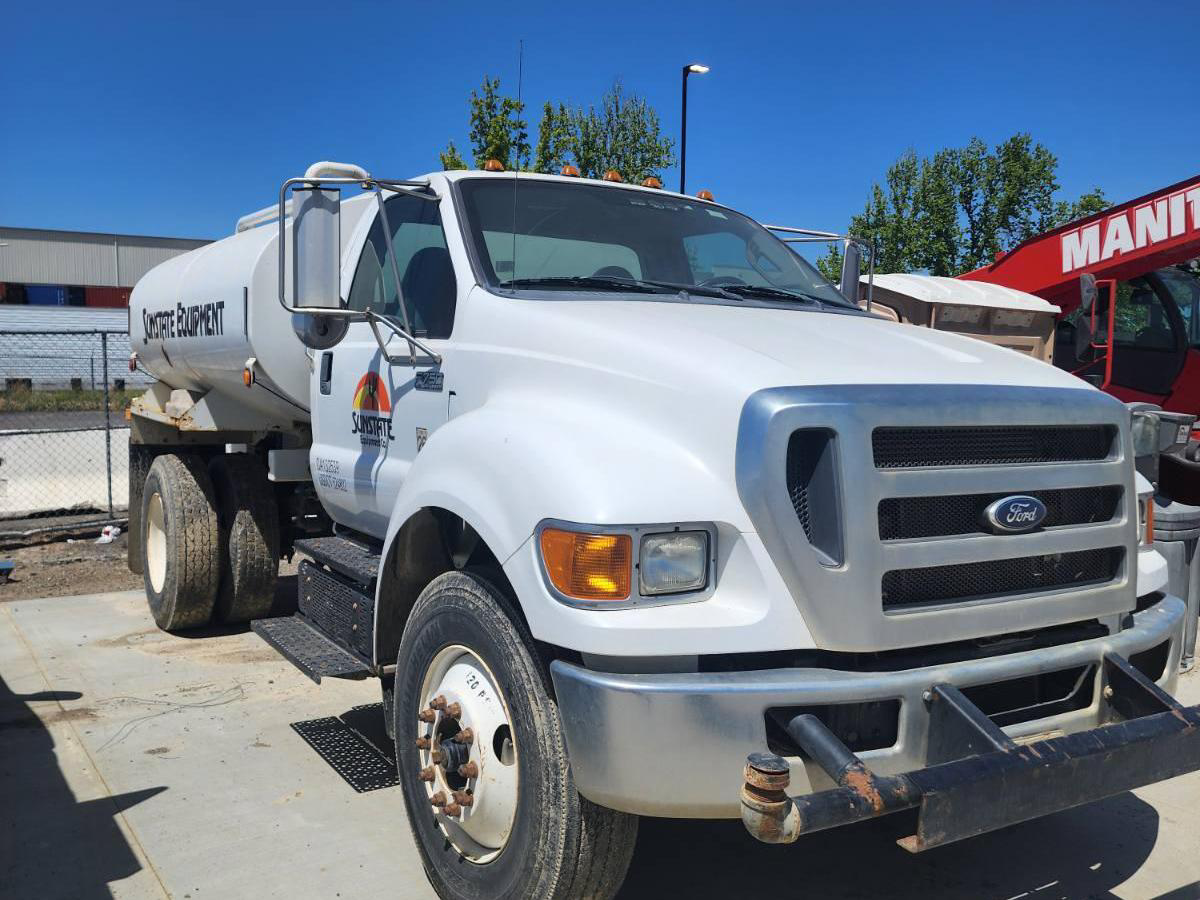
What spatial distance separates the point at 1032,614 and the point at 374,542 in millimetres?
2925

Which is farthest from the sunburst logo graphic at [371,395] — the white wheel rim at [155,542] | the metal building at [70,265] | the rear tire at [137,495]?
the metal building at [70,265]

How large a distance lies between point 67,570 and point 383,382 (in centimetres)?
634

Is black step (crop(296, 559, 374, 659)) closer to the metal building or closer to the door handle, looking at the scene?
the door handle

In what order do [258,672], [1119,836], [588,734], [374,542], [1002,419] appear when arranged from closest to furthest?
[588,734] → [1002,419] → [1119,836] → [374,542] → [258,672]

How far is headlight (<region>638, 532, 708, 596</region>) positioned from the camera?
8.79 ft

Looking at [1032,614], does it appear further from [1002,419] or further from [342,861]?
[342,861]

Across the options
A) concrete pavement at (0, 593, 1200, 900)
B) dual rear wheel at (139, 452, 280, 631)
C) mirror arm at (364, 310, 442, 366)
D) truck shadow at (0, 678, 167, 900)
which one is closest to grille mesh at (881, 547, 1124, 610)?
concrete pavement at (0, 593, 1200, 900)

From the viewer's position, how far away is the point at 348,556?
15.4ft

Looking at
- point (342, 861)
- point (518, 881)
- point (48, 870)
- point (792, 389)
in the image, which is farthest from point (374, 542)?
point (792, 389)

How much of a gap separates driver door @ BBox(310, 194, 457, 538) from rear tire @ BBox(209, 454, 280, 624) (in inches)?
77.1

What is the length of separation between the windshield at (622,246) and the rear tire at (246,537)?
3.45m

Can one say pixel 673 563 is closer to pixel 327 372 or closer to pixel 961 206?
pixel 327 372

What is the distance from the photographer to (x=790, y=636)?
266cm

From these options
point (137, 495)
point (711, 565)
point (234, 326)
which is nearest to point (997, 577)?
point (711, 565)
